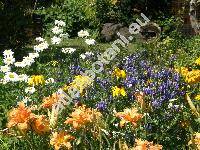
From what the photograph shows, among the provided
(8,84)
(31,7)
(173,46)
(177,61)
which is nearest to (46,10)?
(31,7)

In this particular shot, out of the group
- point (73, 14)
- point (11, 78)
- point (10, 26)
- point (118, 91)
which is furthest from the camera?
point (73, 14)

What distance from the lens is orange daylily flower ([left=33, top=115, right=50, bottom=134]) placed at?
135 inches

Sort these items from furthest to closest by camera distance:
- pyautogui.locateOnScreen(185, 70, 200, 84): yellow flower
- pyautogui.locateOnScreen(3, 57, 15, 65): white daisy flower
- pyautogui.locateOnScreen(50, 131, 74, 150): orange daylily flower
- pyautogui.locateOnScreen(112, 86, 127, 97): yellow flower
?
1. pyautogui.locateOnScreen(3, 57, 15, 65): white daisy flower
2. pyautogui.locateOnScreen(112, 86, 127, 97): yellow flower
3. pyautogui.locateOnScreen(185, 70, 200, 84): yellow flower
4. pyautogui.locateOnScreen(50, 131, 74, 150): orange daylily flower

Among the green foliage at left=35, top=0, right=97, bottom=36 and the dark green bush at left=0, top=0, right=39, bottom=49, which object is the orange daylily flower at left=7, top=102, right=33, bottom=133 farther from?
the green foliage at left=35, top=0, right=97, bottom=36

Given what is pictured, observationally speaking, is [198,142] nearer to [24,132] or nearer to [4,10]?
[24,132]

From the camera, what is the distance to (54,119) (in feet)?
11.7

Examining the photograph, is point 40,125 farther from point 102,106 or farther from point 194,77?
point 194,77

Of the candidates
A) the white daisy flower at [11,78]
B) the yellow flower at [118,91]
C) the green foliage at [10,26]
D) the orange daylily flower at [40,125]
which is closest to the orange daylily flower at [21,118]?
the orange daylily flower at [40,125]

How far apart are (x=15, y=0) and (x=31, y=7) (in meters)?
3.31

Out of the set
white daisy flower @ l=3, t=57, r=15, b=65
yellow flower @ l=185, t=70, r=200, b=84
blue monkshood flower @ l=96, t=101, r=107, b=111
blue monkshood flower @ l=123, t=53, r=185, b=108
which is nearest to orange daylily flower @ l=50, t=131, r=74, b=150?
blue monkshood flower @ l=96, t=101, r=107, b=111

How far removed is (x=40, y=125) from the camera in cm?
344

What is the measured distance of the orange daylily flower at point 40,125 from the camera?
343 cm

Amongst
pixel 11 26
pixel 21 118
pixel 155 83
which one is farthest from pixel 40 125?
pixel 11 26

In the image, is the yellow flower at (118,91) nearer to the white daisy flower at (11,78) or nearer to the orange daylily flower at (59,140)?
the orange daylily flower at (59,140)
